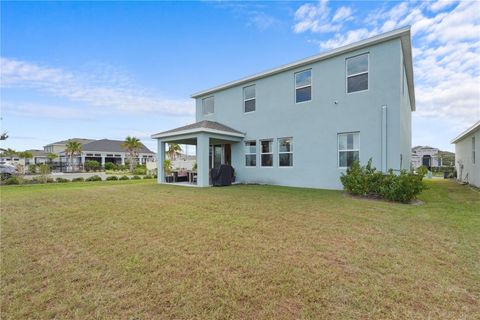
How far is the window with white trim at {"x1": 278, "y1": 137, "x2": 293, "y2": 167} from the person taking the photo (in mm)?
12242

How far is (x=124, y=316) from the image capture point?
2.20 meters

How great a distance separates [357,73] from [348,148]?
10.2 feet

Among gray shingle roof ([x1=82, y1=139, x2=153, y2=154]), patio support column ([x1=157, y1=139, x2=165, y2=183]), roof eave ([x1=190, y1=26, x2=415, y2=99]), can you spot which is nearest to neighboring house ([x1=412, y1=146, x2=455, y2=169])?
roof eave ([x1=190, y1=26, x2=415, y2=99])

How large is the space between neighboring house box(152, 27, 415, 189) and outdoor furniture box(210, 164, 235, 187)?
46cm

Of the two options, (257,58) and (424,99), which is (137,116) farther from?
(424,99)

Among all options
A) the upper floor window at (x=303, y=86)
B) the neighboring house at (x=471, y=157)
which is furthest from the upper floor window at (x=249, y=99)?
the neighboring house at (x=471, y=157)

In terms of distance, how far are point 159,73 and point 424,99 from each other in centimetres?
2042

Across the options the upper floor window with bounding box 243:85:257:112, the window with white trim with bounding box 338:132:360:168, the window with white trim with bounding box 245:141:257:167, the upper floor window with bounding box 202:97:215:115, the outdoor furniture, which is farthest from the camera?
the upper floor window with bounding box 202:97:215:115

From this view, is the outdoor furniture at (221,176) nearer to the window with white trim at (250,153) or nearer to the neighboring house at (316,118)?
the neighboring house at (316,118)

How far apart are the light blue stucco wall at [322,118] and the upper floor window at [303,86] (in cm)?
22

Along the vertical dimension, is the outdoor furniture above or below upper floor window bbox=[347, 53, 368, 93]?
below

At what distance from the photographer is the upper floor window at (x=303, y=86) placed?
11.5 m

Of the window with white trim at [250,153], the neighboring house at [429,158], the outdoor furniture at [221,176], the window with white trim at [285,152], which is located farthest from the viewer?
the neighboring house at [429,158]

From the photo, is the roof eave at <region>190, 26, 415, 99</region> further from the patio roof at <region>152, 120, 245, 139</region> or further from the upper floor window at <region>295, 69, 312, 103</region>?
the patio roof at <region>152, 120, 245, 139</region>
